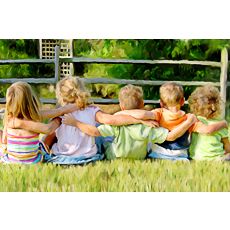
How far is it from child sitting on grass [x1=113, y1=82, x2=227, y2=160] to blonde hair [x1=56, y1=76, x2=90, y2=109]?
1.31 ft

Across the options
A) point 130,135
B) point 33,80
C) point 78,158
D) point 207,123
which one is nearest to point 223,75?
point 207,123

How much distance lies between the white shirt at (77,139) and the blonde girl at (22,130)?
124 mm

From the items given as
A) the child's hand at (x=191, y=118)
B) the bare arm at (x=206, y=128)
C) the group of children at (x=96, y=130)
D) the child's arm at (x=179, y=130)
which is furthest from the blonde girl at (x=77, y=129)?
the bare arm at (x=206, y=128)

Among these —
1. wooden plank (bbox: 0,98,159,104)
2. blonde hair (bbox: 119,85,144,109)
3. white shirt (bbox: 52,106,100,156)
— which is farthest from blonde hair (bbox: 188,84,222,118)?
white shirt (bbox: 52,106,100,156)

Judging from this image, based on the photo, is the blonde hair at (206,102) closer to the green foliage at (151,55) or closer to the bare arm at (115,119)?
the green foliage at (151,55)

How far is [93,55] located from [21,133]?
1.09m

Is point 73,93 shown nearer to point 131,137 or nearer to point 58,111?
point 58,111

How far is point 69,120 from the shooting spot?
242 inches

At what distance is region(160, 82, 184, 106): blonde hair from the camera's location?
6.22 meters

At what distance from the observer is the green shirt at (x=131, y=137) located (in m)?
6.14

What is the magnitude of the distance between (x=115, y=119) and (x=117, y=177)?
0.59 meters

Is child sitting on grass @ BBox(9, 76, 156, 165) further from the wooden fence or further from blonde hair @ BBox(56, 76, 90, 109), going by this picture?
the wooden fence

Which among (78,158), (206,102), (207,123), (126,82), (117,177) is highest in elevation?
→ (126,82)
